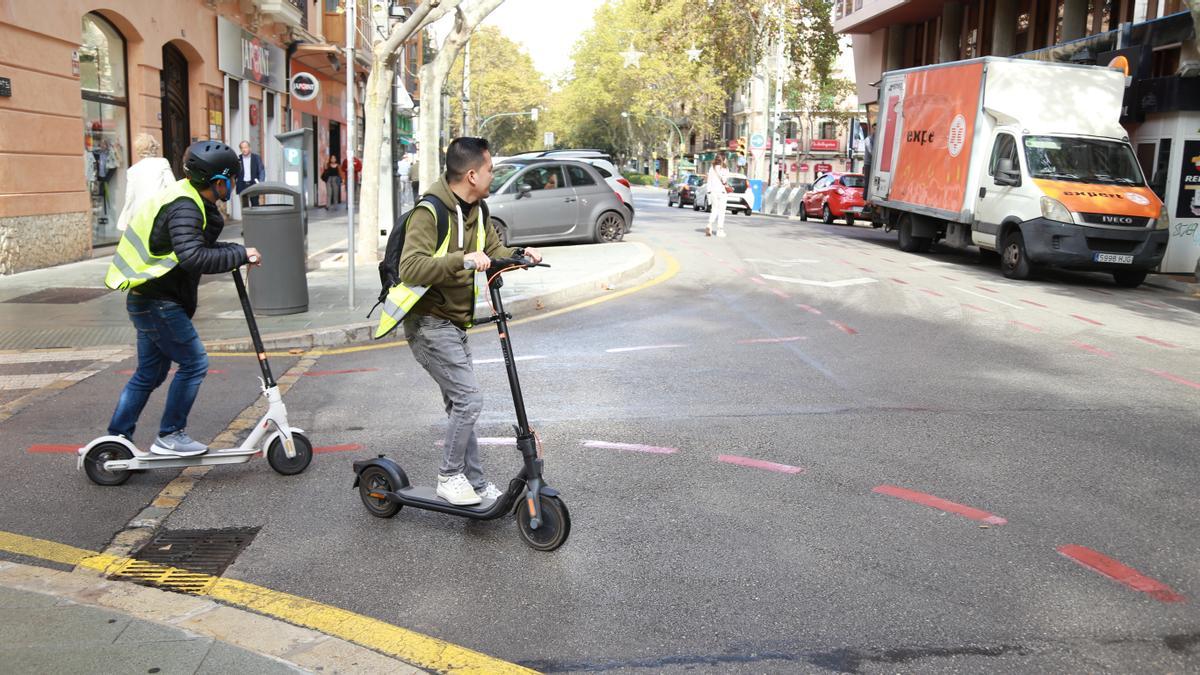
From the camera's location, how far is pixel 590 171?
19203 millimetres

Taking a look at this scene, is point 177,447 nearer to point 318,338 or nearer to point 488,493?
point 488,493

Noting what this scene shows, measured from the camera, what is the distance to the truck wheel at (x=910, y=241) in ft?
67.5

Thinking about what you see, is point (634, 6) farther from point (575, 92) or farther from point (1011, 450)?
point (1011, 450)

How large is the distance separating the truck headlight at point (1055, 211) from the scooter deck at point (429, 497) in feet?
41.8

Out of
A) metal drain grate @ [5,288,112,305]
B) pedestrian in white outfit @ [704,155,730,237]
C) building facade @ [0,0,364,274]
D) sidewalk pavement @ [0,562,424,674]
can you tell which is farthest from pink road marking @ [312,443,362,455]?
pedestrian in white outfit @ [704,155,730,237]

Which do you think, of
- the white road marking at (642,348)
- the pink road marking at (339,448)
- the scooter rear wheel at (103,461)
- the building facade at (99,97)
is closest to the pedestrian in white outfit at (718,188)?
the building facade at (99,97)

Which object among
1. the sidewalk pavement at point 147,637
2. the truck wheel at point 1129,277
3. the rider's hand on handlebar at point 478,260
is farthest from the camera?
the truck wheel at point 1129,277

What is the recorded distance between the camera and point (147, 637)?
350cm

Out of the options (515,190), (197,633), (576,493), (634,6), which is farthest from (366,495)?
(634,6)

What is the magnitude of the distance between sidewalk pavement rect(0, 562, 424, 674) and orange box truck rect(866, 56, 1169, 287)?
13.8 metres

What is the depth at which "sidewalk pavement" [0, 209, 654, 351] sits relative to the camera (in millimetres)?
9570

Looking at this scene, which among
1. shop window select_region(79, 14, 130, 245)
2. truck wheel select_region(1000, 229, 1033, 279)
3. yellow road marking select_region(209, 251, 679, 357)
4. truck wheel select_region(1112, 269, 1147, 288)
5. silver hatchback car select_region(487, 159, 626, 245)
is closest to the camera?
yellow road marking select_region(209, 251, 679, 357)

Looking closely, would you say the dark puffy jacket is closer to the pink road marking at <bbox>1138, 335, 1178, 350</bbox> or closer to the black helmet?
the black helmet

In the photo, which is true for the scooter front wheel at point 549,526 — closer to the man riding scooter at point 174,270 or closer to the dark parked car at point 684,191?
the man riding scooter at point 174,270
